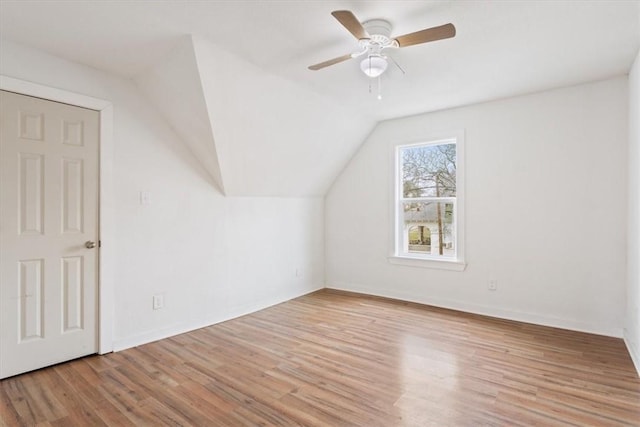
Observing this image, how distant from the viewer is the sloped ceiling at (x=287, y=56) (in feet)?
6.82

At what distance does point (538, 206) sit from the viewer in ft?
11.6

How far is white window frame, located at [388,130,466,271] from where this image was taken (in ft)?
13.2

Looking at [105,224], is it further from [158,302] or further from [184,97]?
[184,97]

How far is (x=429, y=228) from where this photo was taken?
438cm

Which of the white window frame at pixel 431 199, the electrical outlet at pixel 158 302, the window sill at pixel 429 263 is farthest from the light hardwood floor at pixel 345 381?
the white window frame at pixel 431 199

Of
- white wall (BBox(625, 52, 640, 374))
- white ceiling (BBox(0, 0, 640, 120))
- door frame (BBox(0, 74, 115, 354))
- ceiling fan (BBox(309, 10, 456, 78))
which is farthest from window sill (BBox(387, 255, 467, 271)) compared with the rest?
door frame (BBox(0, 74, 115, 354))

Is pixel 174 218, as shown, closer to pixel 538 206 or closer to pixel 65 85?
pixel 65 85

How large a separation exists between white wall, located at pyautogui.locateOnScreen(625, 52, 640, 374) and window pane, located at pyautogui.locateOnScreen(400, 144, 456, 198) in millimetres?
1627

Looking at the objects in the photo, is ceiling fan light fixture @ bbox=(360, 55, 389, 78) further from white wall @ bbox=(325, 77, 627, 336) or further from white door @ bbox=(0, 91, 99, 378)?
white door @ bbox=(0, 91, 99, 378)

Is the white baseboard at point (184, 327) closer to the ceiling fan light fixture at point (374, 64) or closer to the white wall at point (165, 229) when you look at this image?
the white wall at point (165, 229)

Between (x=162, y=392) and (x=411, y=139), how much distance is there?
3.77 m

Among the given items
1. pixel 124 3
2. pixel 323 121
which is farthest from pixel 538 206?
pixel 124 3

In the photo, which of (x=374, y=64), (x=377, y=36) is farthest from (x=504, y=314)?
(x=377, y=36)

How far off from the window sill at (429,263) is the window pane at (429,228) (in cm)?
14
